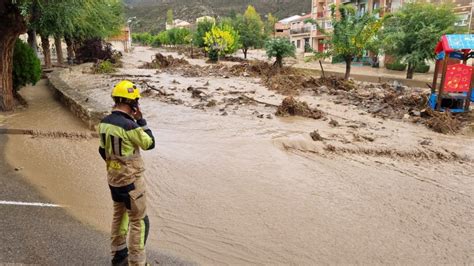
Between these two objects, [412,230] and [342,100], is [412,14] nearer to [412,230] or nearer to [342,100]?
[342,100]

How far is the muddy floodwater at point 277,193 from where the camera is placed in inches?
162

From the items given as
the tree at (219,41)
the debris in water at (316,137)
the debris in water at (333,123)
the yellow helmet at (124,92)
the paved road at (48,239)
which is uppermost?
the tree at (219,41)

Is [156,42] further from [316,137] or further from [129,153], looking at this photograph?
[129,153]


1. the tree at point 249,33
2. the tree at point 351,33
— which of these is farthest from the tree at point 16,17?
the tree at point 249,33

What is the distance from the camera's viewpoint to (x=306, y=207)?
521 cm

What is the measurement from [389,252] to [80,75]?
22467 millimetres

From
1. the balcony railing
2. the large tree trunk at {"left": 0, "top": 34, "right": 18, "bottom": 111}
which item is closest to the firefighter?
the large tree trunk at {"left": 0, "top": 34, "right": 18, "bottom": 111}

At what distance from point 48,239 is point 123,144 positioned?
1644 mm

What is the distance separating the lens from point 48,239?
3.88 metres

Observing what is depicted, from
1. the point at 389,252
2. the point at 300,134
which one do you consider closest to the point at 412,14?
the point at 300,134

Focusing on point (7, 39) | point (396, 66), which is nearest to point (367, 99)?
point (7, 39)

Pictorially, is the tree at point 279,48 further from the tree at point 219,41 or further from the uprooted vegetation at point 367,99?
the tree at point 219,41

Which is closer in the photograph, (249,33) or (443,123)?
(443,123)

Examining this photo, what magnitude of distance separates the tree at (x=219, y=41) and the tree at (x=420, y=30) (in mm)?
20325
